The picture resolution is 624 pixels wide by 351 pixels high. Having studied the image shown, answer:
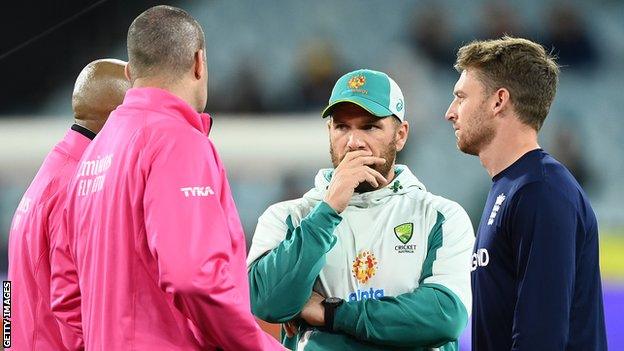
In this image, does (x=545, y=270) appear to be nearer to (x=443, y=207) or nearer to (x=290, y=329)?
(x=443, y=207)

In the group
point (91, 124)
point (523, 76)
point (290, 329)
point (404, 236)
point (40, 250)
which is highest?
point (523, 76)

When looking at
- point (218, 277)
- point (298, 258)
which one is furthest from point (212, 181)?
point (298, 258)

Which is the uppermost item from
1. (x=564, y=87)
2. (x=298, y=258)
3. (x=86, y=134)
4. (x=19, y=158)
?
(x=564, y=87)

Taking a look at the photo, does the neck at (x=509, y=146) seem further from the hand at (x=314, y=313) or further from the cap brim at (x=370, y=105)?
the hand at (x=314, y=313)

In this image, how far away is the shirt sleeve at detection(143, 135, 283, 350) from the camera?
181cm

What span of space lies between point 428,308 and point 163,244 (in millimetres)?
875

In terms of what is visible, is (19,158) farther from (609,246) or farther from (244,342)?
(244,342)

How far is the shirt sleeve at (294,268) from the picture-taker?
2.38 m

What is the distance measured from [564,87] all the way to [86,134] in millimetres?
5425

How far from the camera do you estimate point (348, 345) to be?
2.47 metres

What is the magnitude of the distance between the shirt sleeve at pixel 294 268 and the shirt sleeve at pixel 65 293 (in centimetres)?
46

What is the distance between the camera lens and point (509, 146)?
2354 mm

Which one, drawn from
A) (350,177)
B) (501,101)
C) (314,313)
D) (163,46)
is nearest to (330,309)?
(314,313)

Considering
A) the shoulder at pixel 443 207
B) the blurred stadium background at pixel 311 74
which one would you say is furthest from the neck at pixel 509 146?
the blurred stadium background at pixel 311 74
